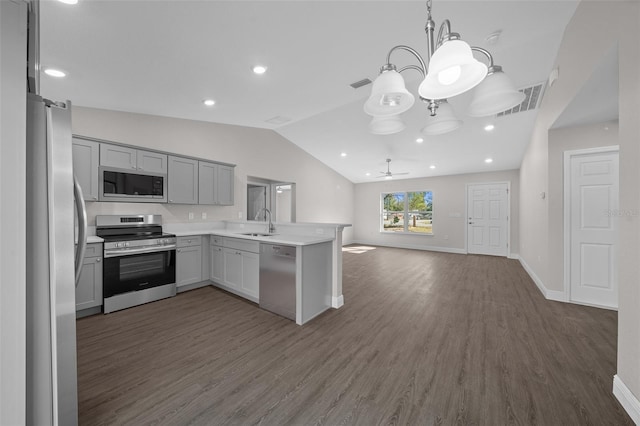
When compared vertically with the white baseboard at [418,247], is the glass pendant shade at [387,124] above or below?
above

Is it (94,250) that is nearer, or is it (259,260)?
(94,250)

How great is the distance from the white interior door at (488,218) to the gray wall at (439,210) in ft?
0.45

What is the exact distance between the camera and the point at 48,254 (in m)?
1.16

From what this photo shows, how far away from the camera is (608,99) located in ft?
8.34

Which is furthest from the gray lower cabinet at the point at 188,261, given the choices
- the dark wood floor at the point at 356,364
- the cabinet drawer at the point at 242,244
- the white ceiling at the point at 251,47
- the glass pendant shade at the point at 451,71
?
the glass pendant shade at the point at 451,71

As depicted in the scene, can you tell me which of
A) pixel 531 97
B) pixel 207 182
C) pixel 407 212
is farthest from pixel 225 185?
pixel 407 212

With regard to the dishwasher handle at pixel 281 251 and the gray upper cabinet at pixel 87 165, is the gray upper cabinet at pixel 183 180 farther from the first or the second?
the dishwasher handle at pixel 281 251

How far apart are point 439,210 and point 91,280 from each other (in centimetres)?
819

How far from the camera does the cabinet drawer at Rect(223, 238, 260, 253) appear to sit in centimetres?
331

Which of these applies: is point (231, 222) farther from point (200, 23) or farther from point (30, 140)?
point (30, 140)

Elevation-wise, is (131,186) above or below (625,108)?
below

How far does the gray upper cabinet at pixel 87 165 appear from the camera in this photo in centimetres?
310

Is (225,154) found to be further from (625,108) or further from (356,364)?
(625,108)

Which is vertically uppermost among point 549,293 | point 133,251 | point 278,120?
point 278,120
